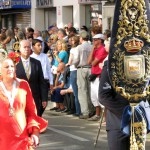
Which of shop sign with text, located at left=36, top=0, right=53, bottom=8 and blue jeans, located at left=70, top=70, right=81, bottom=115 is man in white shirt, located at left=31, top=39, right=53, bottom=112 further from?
shop sign with text, located at left=36, top=0, right=53, bottom=8

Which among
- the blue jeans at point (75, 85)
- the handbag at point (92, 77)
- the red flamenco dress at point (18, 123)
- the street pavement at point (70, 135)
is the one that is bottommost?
the street pavement at point (70, 135)

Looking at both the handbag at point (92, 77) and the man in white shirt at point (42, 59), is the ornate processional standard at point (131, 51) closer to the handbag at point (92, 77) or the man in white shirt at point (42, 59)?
the man in white shirt at point (42, 59)

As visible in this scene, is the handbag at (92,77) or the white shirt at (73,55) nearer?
the handbag at (92,77)

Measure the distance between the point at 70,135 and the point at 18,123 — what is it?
4.78 m

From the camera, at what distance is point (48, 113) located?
13.7 metres

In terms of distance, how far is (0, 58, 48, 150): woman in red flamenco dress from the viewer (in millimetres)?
5738

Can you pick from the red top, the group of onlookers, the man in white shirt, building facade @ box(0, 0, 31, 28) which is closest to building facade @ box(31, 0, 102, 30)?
building facade @ box(0, 0, 31, 28)

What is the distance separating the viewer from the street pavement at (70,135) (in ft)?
30.9

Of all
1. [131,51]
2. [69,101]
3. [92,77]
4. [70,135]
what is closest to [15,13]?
[69,101]

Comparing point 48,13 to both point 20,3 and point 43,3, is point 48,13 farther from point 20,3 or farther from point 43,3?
point 20,3

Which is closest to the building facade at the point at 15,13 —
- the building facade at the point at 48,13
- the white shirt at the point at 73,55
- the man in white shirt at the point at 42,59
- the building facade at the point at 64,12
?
the building facade at the point at 48,13

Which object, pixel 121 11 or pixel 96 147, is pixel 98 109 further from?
pixel 121 11

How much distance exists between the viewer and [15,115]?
5.79m

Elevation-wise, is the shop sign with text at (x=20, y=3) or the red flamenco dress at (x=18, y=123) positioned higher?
the shop sign with text at (x=20, y=3)
